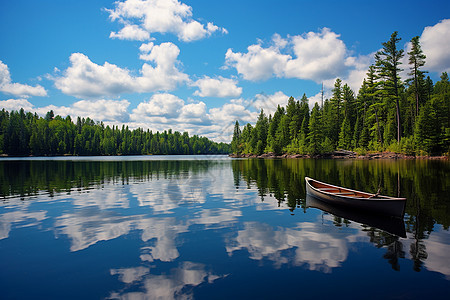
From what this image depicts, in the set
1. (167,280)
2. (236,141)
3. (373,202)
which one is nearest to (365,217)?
(373,202)

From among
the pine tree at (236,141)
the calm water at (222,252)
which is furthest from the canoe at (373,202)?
the pine tree at (236,141)

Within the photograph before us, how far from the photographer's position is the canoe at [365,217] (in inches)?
493

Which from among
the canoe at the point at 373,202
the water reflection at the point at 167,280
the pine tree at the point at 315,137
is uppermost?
the pine tree at the point at 315,137

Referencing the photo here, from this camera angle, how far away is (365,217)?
14.9m

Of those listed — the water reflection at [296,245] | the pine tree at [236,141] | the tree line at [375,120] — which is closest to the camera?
the water reflection at [296,245]

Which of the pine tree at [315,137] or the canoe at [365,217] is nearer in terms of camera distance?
the canoe at [365,217]

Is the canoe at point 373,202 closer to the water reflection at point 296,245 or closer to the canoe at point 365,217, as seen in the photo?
the canoe at point 365,217

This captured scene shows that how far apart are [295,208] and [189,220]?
297 inches

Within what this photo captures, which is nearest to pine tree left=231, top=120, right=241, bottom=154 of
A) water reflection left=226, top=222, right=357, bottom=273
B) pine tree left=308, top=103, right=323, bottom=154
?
pine tree left=308, top=103, right=323, bottom=154

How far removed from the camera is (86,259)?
31.5 ft

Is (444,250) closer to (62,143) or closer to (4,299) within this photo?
(4,299)

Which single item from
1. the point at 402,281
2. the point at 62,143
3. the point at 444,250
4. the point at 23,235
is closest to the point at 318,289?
the point at 402,281

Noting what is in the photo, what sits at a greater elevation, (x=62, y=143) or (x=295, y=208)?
(x=62, y=143)

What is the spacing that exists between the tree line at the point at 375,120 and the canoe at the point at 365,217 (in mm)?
61913
